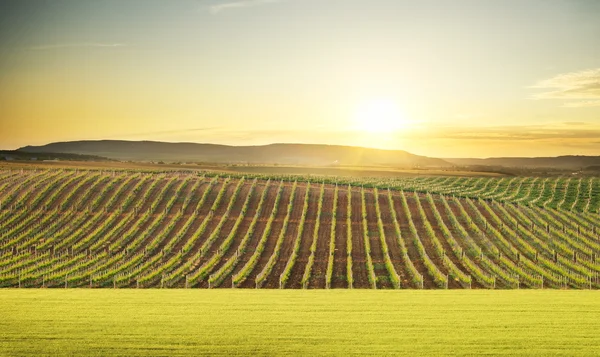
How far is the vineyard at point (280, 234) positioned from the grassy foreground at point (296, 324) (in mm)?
12785

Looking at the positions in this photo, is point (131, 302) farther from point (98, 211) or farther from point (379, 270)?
point (98, 211)

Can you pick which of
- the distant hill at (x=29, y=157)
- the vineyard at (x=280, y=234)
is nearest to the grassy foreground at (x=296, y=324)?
the vineyard at (x=280, y=234)

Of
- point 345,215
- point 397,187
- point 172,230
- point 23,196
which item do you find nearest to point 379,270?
point 345,215

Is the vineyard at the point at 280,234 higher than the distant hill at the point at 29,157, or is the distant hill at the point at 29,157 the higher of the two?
the distant hill at the point at 29,157

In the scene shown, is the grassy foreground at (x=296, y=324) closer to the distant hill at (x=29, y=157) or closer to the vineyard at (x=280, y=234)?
the vineyard at (x=280, y=234)

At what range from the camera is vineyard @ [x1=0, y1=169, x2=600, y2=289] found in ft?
122

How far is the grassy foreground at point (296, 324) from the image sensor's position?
52.7ft

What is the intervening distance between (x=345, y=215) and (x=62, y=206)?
26.6 m

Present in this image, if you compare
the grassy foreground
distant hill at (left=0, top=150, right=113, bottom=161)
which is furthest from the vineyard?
distant hill at (left=0, top=150, right=113, bottom=161)

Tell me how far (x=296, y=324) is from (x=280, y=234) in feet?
96.7

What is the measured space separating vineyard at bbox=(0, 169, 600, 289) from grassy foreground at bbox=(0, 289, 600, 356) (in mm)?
12785

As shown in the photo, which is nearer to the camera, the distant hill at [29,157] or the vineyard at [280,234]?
the vineyard at [280,234]

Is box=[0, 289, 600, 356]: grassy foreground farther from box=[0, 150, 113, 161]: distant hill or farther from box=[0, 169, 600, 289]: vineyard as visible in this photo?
box=[0, 150, 113, 161]: distant hill

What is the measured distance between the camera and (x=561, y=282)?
120 feet
